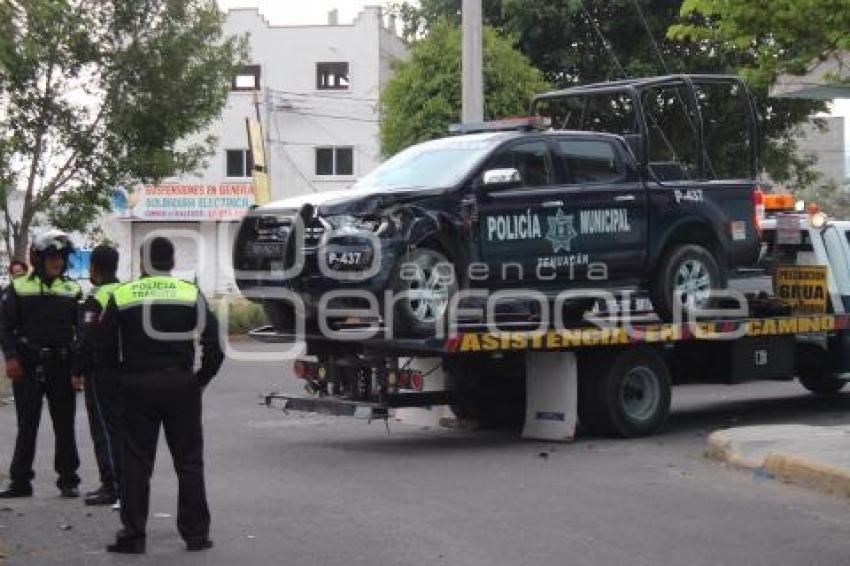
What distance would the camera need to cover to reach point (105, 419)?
922cm

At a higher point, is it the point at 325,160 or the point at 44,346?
the point at 325,160

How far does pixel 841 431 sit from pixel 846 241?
338 cm

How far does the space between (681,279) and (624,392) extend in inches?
49.3

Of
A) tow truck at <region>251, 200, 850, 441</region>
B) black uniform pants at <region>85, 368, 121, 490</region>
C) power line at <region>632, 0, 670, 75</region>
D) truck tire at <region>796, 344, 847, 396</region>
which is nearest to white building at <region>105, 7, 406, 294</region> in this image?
power line at <region>632, 0, 670, 75</region>

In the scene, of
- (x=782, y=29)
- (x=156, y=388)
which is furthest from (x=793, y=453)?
(x=156, y=388)

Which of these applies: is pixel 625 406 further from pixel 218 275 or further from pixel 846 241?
pixel 218 275

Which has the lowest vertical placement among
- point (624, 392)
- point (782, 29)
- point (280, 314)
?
point (624, 392)

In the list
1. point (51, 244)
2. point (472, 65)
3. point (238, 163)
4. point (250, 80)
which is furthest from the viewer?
point (238, 163)

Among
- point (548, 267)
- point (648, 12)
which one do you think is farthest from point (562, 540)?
point (648, 12)

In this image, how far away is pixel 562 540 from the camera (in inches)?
322

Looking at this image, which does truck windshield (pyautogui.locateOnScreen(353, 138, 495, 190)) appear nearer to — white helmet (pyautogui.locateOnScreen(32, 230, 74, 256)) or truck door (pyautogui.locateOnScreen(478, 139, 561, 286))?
truck door (pyautogui.locateOnScreen(478, 139, 561, 286))

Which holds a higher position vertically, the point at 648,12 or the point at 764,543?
the point at 648,12

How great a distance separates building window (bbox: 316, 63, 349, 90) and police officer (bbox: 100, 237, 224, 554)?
3600 cm

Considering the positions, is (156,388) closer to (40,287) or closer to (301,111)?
(40,287)
